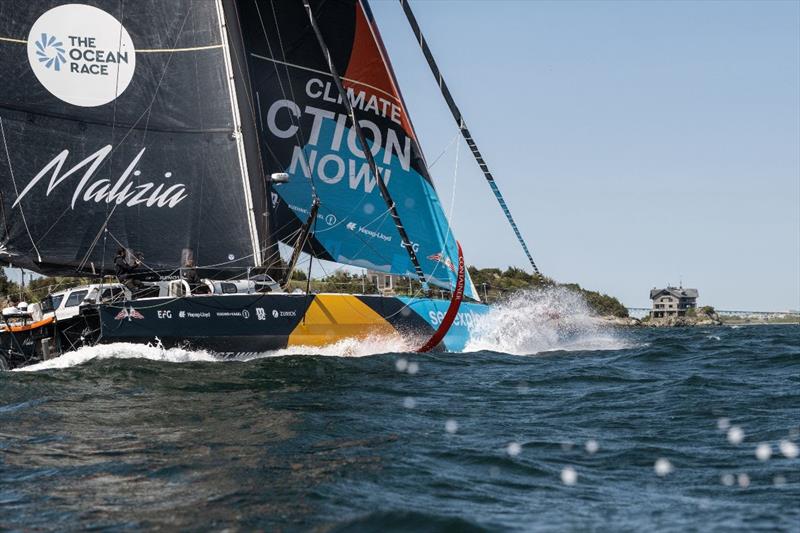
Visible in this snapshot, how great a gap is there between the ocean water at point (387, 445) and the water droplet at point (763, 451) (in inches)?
1.1

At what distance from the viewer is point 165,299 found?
699 inches

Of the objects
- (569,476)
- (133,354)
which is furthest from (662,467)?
(133,354)

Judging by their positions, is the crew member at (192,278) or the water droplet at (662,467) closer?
the water droplet at (662,467)

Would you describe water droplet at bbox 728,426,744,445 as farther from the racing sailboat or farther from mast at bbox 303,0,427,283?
mast at bbox 303,0,427,283

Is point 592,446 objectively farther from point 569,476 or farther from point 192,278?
point 192,278

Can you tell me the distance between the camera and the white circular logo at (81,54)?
20.1 m

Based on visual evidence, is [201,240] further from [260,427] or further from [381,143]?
[260,427]

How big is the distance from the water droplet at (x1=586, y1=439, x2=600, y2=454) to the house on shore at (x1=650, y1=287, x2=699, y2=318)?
10386 cm

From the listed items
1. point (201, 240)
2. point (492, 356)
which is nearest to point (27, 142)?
point (201, 240)

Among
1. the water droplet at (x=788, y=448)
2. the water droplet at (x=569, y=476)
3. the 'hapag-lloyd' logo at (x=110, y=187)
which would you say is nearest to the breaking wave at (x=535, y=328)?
the 'hapag-lloyd' logo at (x=110, y=187)

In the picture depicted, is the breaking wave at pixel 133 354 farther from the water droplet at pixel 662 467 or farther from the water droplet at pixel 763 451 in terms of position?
the water droplet at pixel 763 451

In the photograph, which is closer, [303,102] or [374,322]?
[374,322]

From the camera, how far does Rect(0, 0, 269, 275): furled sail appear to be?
65.4ft

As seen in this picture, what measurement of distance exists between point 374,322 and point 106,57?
7681 mm
